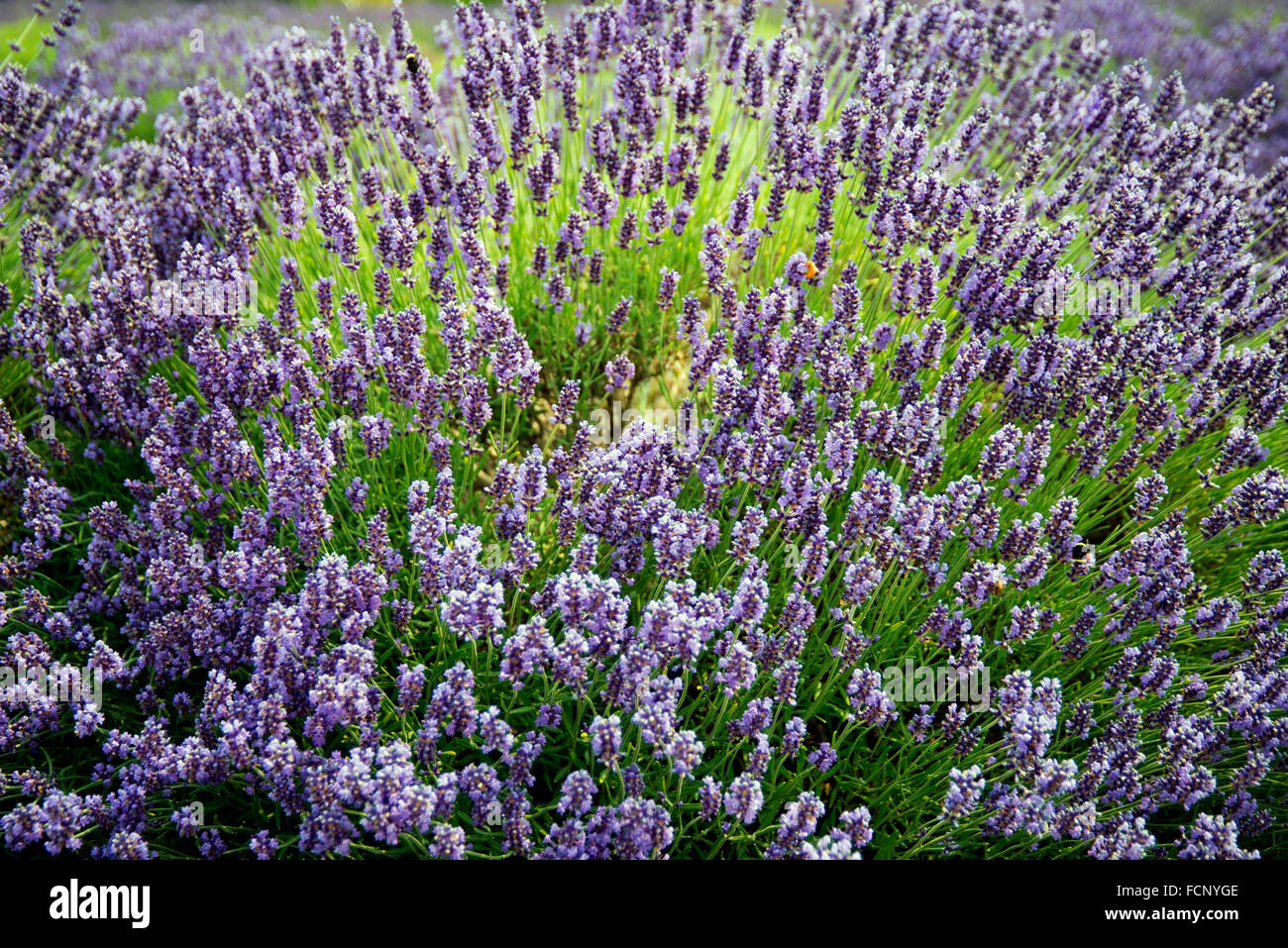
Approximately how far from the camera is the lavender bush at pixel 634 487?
7.05 feet

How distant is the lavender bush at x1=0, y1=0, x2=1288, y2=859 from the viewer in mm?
2148

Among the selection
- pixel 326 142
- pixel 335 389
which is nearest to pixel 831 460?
pixel 335 389

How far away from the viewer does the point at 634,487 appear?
8.44 feet

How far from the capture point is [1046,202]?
3.88 meters

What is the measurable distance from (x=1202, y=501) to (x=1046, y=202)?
1.51 meters

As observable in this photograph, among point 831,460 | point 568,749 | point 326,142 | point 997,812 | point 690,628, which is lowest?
point 568,749

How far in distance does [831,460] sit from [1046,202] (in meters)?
2.18

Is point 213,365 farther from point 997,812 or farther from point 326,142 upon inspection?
point 997,812

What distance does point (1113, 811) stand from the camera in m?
2.41
